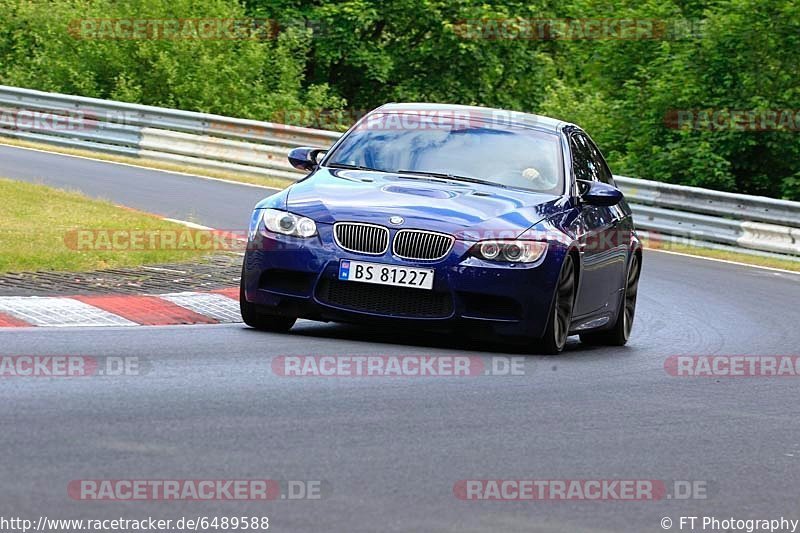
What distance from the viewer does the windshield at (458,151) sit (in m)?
11.0

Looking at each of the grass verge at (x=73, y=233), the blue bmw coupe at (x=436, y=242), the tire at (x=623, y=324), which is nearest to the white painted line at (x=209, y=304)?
the blue bmw coupe at (x=436, y=242)

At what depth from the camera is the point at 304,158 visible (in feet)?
36.9

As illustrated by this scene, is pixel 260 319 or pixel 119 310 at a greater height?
pixel 260 319

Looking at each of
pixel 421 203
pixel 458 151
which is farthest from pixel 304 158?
pixel 421 203

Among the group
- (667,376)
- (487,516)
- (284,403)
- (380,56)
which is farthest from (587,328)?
(380,56)

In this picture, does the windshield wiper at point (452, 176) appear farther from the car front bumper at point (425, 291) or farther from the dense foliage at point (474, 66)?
the dense foliage at point (474, 66)

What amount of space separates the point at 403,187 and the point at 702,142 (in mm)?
17677

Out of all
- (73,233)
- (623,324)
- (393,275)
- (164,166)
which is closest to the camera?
(393,275)

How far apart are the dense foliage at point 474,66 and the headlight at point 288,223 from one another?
17.8 m

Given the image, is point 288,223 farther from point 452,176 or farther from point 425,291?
point 452,176

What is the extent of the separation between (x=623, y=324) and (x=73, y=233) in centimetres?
481

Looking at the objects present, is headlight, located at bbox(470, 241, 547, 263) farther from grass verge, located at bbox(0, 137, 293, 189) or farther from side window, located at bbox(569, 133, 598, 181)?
grass verge, located at bbox(0, 137, 293, 189)

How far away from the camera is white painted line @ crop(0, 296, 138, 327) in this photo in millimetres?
9992

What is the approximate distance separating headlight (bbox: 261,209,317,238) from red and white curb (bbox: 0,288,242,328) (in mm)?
996
